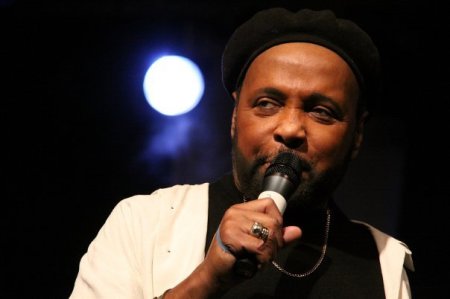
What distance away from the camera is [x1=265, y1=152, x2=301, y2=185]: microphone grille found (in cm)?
139

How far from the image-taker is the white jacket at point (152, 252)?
5.18 feet

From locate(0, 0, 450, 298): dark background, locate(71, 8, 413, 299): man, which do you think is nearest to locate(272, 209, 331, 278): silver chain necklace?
locate(71, 8, 413, 299): man

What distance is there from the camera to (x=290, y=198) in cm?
156

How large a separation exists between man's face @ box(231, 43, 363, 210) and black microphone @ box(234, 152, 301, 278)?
133 millimetres

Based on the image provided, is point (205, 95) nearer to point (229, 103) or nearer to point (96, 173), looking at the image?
point (229, 103)

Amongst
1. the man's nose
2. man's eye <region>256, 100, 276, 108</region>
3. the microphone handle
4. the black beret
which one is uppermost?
the black beret

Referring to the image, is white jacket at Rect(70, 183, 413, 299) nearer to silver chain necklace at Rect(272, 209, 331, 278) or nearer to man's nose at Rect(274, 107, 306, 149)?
silver chain necklace at Rect(272, 209, 331, 278)

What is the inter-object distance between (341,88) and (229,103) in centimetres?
134

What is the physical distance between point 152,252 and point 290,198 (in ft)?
1.14

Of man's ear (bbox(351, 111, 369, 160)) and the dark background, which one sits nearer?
man's ear (bbox(351, 111, 369, 160))

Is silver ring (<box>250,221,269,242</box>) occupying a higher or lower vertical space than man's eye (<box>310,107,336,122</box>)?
lower

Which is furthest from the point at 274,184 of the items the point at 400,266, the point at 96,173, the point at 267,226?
the point at 96,173

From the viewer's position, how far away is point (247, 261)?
1211 mm

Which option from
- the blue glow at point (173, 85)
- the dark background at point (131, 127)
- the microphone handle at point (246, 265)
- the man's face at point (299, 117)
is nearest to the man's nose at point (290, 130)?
the man's face at point (299, 117)
